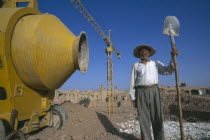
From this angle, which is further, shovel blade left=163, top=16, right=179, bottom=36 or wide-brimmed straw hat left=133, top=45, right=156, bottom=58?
wide-brimmed straw hat left=133, top=45, right=156, bottom=58

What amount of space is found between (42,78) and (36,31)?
84cm

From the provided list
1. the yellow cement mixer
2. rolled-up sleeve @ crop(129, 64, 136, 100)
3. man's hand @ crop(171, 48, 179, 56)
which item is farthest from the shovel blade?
the yellow cement mixer

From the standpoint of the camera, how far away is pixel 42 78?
3.53 m

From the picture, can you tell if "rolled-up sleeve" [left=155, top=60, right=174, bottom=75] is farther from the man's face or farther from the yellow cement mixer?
the yellow cement mixer

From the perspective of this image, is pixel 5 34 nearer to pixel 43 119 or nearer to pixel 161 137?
pixel 43 119

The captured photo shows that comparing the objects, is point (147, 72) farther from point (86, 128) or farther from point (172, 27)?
point (86, 128)

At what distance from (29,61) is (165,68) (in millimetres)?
2664

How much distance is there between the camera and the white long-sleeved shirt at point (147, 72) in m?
4.00

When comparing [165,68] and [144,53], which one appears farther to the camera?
[144,53]

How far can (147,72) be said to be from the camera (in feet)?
13.2

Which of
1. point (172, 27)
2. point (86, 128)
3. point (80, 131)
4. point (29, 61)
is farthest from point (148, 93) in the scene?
point (86, 128)

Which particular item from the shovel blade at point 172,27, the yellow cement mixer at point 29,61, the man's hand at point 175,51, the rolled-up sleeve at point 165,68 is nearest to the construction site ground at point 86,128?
the yellow cement mixer at point 29,61

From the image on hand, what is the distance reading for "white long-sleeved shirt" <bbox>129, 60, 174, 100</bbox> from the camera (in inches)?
157

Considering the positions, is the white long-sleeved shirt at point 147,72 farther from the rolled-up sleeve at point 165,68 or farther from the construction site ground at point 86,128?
the construction site ground at point 86,128
